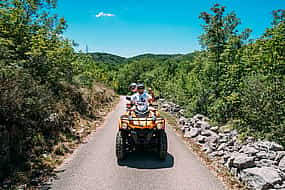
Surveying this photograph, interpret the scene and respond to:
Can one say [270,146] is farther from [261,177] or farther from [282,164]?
[261,177]

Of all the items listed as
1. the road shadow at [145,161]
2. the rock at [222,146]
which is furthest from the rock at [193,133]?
the road shadow at [145,161]

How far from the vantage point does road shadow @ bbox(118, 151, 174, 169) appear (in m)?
7.85

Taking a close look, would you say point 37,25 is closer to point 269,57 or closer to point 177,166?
point 177,166

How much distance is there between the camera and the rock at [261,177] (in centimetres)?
587

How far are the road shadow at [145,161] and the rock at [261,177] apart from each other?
2.38m

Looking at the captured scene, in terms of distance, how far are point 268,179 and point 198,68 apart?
1253 cm

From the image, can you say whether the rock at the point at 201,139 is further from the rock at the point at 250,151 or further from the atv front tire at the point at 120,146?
the atv front tire at the point at 120,146

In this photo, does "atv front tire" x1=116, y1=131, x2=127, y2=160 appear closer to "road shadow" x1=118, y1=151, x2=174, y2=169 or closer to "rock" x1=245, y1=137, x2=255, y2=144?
"road shadow" x1=118, y1=151, x2=174, y2=169

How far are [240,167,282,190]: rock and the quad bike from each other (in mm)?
2655

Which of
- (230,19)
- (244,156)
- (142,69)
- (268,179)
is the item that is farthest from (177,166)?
(142,69)

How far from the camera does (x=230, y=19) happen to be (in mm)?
15742

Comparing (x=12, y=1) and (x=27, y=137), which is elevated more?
(x=12, y=1)

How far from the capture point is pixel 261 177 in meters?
6.04

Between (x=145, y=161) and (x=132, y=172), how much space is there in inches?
39.5
